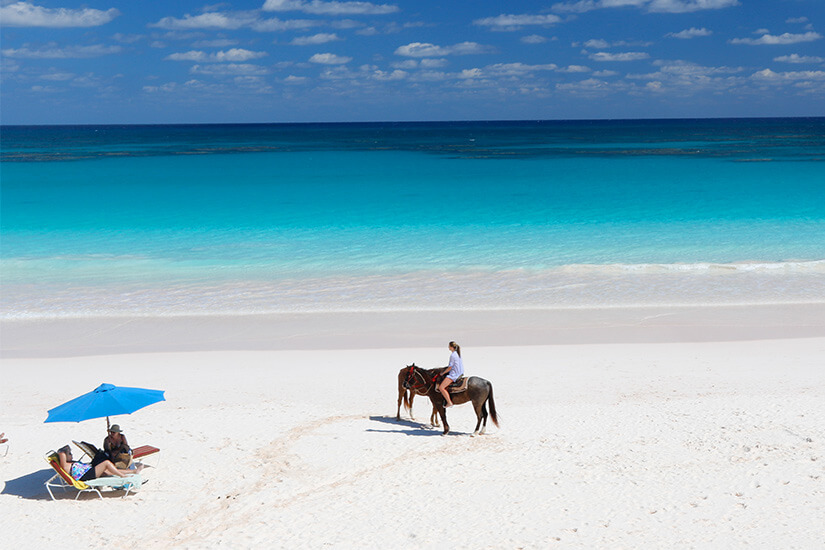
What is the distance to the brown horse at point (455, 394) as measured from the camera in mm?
11414

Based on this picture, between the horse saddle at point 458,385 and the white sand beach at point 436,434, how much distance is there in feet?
2.33

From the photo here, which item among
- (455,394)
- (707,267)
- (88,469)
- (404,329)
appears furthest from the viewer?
(707,267)

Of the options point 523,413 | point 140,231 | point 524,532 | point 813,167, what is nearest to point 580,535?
point 524,532

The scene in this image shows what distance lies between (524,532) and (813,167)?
56752 millimetres

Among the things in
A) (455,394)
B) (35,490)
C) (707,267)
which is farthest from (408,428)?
(707,267)

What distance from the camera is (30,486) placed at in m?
10.1

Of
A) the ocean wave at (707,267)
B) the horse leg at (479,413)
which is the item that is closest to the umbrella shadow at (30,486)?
the horse leg at (479,413)

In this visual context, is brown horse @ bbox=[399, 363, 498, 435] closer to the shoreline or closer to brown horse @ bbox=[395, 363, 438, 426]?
brown horse @ bbox=[395, 363, 438, 426]

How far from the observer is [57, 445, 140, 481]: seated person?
981 centimetres

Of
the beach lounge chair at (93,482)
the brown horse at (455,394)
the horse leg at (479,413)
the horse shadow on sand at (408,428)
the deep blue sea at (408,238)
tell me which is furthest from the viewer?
the deep blue sea at (408,238)

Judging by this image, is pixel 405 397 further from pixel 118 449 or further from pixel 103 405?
pixel 103 405

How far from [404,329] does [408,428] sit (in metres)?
5.94

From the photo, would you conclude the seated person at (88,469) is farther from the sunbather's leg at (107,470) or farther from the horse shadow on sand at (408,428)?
the horse shadow on sand at (408,428)

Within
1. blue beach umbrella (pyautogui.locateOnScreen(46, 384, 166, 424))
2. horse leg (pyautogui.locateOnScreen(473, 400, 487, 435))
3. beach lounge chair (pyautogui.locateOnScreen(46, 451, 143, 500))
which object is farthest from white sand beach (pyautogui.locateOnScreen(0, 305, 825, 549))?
blue beach umbrella (pyautogui.locateOnScreen(46, 384, 166, 424))
